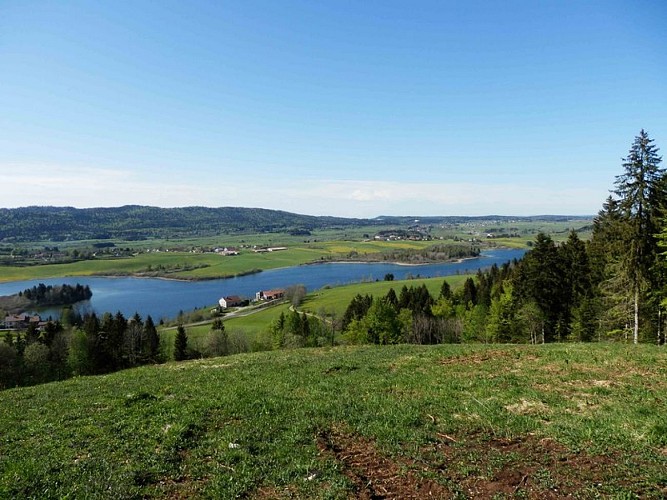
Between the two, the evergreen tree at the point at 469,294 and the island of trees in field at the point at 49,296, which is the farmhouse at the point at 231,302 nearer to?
the island of trees in field at the point at 49,296

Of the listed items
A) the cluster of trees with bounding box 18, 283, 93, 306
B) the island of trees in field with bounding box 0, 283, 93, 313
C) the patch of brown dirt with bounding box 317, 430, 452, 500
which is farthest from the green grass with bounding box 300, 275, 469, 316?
the island of trees in field with bounding box 0, 283, 93, 313

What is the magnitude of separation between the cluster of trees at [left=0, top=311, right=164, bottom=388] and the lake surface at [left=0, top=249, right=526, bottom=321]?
172 feet

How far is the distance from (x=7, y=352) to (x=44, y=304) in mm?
103006

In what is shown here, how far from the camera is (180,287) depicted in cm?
17162

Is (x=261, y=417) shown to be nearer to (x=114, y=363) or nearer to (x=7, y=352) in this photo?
(x=114, y=363)

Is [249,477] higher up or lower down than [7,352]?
higher up

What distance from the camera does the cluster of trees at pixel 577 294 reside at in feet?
95.7

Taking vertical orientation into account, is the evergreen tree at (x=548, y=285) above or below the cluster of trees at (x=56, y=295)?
above

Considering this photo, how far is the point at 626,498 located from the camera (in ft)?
24.0

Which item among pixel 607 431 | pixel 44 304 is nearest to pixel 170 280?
pixel 44 304

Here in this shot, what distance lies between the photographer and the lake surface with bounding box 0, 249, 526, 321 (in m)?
133

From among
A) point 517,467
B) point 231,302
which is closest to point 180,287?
point 231,302

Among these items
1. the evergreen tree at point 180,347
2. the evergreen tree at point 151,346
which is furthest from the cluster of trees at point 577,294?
the evergreen tree at point 151,346

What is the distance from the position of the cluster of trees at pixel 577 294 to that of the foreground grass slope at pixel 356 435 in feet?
→ 46.5
